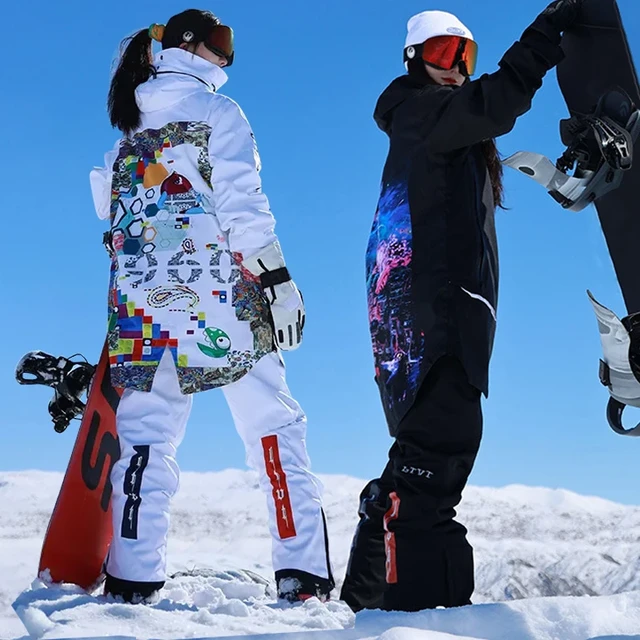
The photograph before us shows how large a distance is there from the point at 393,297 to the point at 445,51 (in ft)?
3.12

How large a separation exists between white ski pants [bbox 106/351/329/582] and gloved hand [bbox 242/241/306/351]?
5.3 inches

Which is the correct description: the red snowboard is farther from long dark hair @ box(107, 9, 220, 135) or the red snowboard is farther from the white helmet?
the white helmet

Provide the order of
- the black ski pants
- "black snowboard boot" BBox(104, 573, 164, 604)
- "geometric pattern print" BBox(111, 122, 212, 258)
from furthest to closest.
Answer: "geometric pattern print" BBox(111, 122, 212, 258) → "black snowboard boot" BBox(104, 573, 164, 604) → the black ski pants

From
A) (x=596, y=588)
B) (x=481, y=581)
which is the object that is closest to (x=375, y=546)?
(x=481, y=581)

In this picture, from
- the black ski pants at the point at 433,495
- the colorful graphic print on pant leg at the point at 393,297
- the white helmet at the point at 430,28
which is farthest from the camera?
the white helmet at the point at 430,28

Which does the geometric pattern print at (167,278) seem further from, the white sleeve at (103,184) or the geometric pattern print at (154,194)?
the white sleeve at (103,184)

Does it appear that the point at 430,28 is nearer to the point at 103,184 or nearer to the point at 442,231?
the point at 442,231

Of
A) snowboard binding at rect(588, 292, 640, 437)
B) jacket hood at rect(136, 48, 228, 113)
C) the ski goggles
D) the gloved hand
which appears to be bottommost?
snowboard binding at rect(588, 292, 640, 437)

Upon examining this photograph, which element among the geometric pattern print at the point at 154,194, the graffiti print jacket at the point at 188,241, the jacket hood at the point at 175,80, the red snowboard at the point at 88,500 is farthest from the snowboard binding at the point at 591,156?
the red snowboard at the point at 88,500

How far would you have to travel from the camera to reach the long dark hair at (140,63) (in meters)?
3.62

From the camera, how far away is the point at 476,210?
9.31 feet

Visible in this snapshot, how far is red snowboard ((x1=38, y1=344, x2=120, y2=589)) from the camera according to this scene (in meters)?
3.28

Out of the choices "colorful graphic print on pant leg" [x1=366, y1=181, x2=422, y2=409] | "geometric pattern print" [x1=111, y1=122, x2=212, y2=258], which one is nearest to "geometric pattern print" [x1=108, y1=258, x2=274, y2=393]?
"geometric pattern print" [x1=111, y1=122, x2=212, y2=258]

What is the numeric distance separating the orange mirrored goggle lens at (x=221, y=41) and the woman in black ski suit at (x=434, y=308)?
0.95 m
